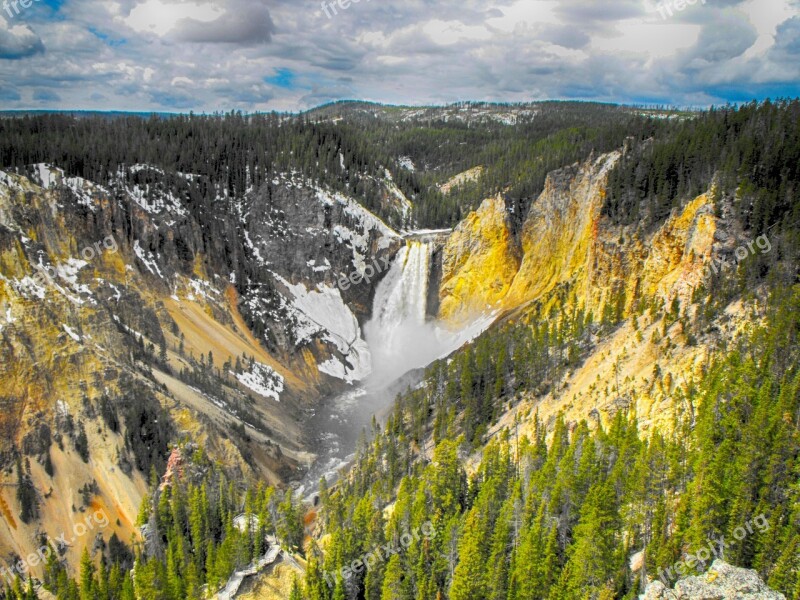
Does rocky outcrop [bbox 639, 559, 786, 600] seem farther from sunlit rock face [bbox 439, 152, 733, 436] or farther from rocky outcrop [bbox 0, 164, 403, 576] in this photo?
rocky outcrop [bbox 0, 164, 403, 576]

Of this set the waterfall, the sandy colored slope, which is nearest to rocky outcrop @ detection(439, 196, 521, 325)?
the waterfall

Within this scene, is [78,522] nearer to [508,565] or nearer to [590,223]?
[508,565]

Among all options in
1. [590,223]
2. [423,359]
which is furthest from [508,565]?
[423,359]

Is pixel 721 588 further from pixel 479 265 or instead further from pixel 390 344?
pixel 390 344

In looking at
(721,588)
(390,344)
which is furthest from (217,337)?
(721,588)

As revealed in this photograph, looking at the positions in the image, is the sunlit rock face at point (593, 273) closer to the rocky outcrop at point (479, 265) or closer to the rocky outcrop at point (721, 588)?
the rocky outcrop at point (479, 265)
